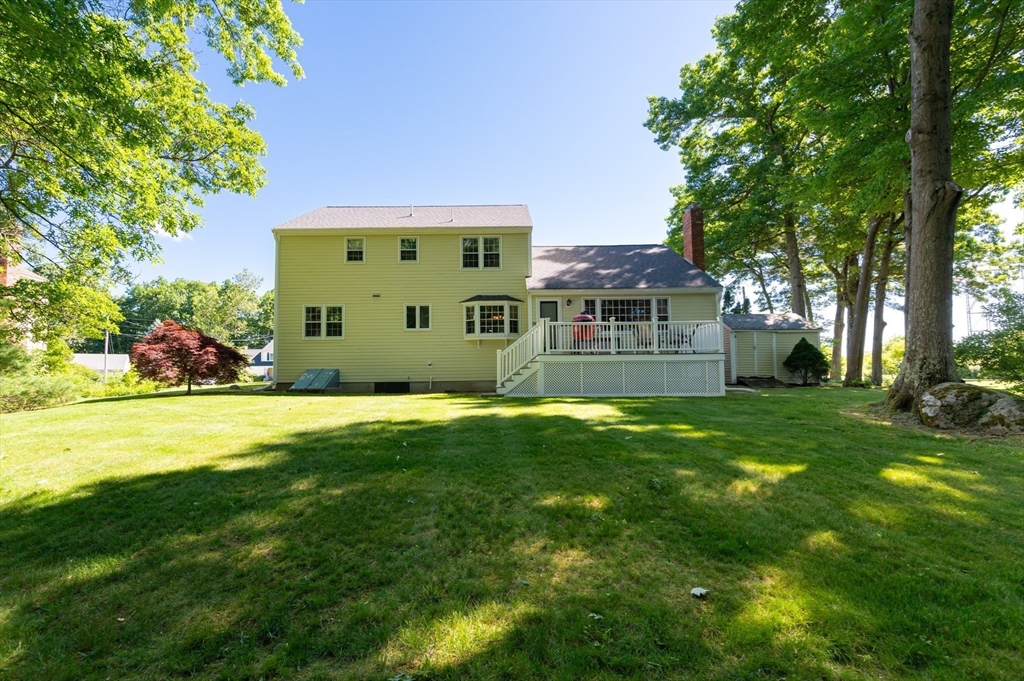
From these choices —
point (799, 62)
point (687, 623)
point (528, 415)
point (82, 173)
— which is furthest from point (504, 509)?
point (799, 62)

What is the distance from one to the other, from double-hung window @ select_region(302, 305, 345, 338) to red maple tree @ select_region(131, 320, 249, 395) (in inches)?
113

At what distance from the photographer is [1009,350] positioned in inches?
313

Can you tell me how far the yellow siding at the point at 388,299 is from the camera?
15797mm

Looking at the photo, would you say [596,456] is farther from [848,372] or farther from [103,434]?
[848,372]

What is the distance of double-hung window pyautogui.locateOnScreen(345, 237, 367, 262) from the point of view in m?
16.1

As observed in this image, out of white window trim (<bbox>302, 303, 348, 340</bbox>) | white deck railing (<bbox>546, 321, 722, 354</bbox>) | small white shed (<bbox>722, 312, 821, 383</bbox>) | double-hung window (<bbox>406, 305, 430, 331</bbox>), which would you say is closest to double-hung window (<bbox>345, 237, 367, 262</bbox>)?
white window trim (<bbox>302, 303, 348, 340</bbox>)

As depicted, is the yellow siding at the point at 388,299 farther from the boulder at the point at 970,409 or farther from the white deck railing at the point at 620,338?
the boulder at the point at 970,409

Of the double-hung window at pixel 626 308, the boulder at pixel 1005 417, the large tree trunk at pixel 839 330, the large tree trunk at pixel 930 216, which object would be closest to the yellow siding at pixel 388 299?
the double-hung window at pixel 626 308

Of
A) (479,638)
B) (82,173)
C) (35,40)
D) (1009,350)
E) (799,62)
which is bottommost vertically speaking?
(479,638)

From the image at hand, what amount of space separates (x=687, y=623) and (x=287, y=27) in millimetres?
14254

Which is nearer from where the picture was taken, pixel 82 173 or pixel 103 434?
pixel 103 434

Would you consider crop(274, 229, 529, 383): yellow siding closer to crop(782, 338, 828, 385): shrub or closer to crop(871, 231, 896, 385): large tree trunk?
crop(782, 338, 828, 385): shrub

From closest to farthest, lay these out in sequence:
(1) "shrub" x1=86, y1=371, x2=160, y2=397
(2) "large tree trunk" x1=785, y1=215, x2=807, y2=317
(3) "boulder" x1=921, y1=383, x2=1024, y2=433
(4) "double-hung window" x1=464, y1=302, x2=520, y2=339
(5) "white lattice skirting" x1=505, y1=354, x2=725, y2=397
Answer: (3) "boulder" x1=921, y1=383, x2=1024, y2=433
(5) "white lattice skirting" x1=505, y1=354, x2=725, y2=397
(4) "double-hung window" x1=464, y1=302, x2=520, y2=339
(1) "shrub" x1=86, y1=371, x2=160, y2=397
(2) "large tree trunk" x1=785, y1=215, x2=807, y2=317

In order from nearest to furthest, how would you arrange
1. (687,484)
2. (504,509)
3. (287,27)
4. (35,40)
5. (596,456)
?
(504,509)
(687,484)
(596,456)
(35,40)
(287,27)
